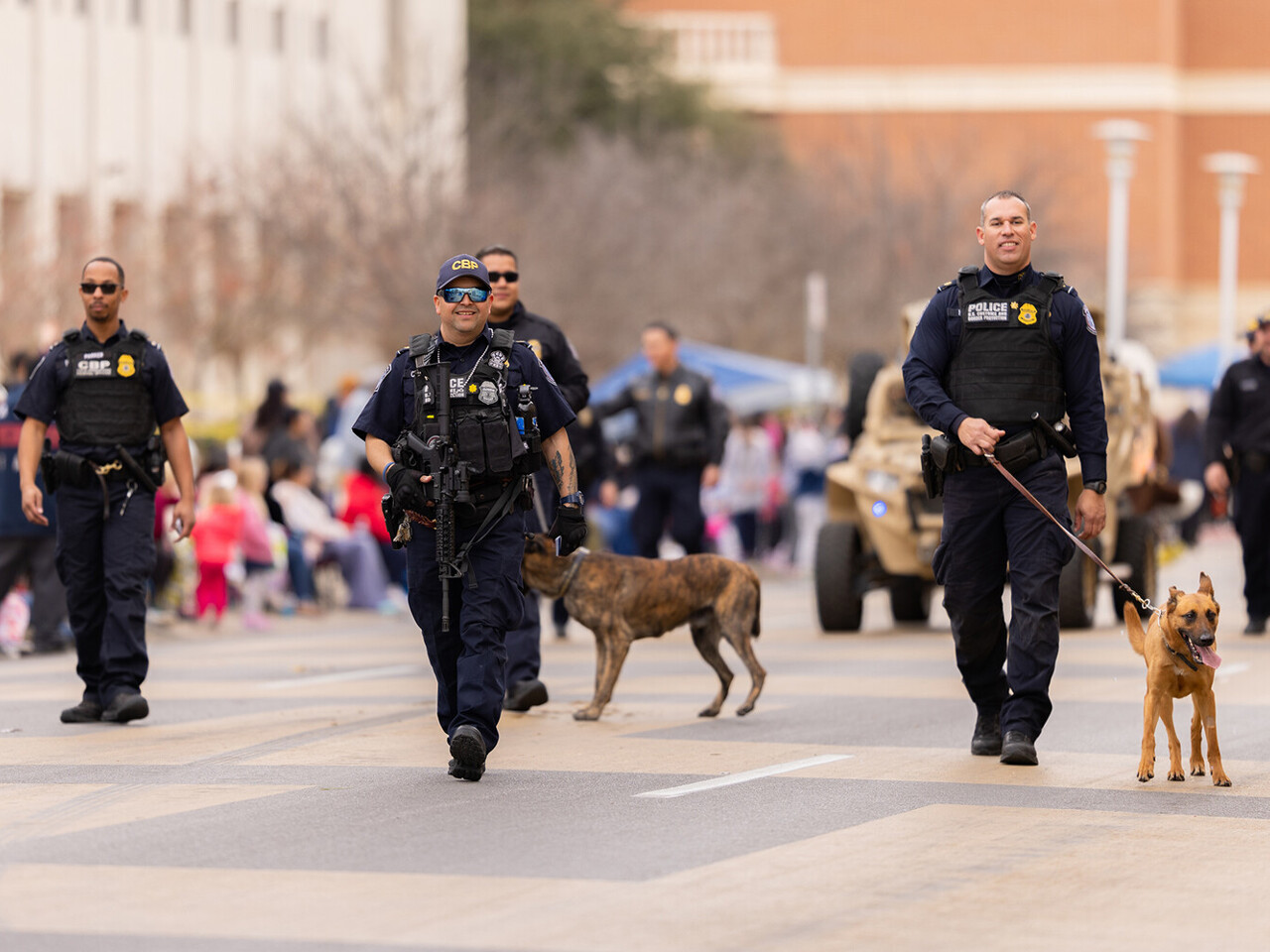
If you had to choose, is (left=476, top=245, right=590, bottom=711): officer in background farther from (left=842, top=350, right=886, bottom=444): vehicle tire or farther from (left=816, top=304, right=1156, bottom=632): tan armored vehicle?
(left=842, top=350, right=886, bottom=444): vehicle tire

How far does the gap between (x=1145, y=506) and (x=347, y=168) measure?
63.9 feet

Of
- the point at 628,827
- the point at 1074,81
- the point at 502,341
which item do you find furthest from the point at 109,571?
the point at 1074,81

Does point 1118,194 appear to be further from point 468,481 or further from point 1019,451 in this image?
point 468,481

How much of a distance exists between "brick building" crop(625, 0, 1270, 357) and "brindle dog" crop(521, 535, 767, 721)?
182 feet

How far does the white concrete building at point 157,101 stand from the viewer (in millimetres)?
36844

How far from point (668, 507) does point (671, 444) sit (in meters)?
0.55

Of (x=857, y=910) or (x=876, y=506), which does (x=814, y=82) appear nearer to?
(x=876, y=506)

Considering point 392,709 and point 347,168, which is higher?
point 347,168

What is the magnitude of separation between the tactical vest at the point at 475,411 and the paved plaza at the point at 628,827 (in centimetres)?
123

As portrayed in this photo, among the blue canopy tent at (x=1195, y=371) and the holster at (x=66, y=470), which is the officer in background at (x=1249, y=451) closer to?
the holster at (x=66, y=470)

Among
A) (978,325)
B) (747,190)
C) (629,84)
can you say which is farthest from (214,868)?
(629,84)

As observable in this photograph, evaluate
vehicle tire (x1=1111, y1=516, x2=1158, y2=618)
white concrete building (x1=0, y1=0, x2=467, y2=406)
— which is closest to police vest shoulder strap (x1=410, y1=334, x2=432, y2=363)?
vehicle tire (x1=1111, y1=516, x2=1158, y2=618)

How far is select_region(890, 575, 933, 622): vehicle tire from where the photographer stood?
1903 centimetres

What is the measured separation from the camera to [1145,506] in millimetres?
19750
